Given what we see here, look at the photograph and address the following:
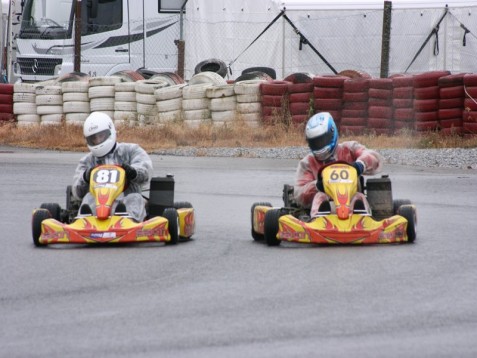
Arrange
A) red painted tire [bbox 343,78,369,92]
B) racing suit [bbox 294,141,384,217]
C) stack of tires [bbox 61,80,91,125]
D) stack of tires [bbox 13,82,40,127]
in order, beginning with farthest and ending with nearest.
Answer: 1. stack of tires [bbox 13,82,40,127]
2. stack of tires [bbox 61,80,91,125]
3. red painted tire [bbox 343,78,369,92]
4. racing suit [bbox 294,141,384,217]

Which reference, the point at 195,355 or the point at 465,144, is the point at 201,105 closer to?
the point at 465,144

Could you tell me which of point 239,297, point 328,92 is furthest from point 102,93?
point 239,297

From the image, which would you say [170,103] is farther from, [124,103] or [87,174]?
[87,174]

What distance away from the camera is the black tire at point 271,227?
892 cm

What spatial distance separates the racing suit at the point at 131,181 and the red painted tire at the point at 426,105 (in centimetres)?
961

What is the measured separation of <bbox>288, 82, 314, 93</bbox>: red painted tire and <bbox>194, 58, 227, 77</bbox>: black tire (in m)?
4.37

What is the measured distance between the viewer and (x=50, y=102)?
892 inches

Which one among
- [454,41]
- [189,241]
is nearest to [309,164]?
[189,241]

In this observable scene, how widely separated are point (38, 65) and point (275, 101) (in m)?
7.24

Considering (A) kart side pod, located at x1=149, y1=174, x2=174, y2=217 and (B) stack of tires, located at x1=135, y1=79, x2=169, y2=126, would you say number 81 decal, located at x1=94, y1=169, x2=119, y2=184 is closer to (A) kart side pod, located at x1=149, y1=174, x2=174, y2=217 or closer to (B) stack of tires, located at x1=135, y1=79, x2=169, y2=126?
(A) kart side pod, located at x1=149, y1=174, x2=174, y2=217

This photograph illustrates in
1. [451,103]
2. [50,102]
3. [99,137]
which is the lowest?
[99,137]

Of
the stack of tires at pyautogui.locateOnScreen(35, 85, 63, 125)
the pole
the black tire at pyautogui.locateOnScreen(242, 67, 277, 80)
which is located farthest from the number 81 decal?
the black tire at pyautogui.locateOnScreen(242, 67, 277, 80)

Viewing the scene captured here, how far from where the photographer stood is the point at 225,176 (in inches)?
613

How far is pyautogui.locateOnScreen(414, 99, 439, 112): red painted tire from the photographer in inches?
725
